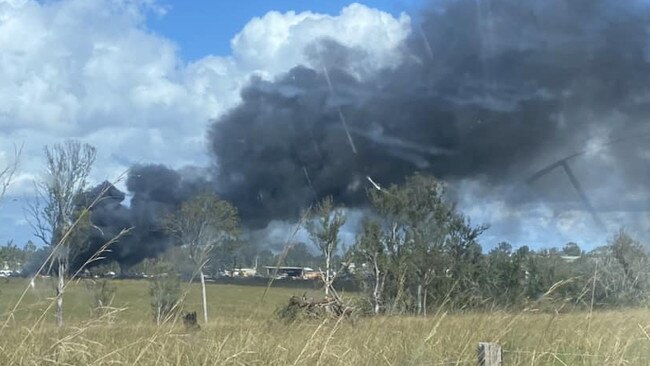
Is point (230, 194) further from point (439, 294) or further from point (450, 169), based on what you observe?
point (439, 294)

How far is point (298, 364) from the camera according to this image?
20.3 feet

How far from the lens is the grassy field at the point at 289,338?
6211 mm

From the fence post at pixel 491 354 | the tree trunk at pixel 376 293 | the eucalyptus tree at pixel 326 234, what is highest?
the eucalyptus tree at pixel 326 234

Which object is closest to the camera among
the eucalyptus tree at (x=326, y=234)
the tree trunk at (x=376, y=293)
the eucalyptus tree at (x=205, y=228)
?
the eucalyptus tree at (x=326, y=234)

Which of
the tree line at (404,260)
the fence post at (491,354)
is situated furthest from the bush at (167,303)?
the fence post at (491,354)

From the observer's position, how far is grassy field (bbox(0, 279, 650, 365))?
6211mm

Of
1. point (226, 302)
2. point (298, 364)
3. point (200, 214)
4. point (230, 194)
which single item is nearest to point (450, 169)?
point (200, 214)

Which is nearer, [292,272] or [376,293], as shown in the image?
[292,272]

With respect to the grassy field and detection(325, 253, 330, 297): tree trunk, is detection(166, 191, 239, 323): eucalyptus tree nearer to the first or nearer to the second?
the grassy field

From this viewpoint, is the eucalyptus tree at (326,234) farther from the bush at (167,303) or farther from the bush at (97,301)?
the bush at (97,301)

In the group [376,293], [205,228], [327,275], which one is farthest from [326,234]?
[327,275]

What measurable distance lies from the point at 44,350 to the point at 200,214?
15.3m

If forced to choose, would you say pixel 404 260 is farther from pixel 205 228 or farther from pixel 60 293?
pixel 60 293

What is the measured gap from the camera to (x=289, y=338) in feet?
24.2
